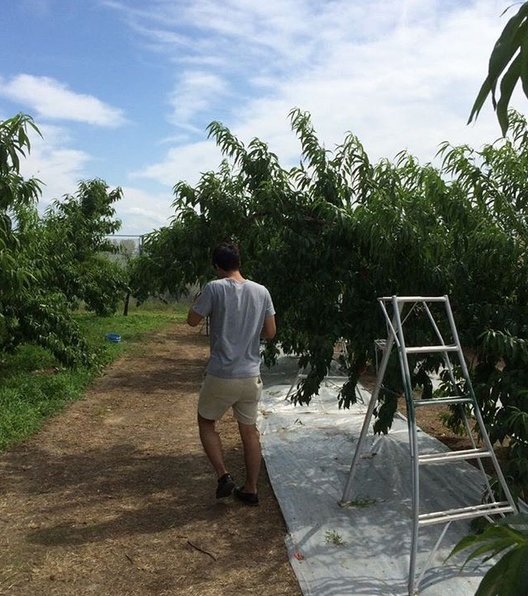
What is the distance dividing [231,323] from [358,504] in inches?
55.9

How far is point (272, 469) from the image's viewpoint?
4992mm

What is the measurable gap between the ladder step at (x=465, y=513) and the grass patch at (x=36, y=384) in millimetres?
3819

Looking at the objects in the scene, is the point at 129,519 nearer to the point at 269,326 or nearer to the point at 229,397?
the point at 229,397

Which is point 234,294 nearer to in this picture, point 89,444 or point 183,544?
point 183,544

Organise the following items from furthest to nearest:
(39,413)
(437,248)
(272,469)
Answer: (39,413), (272,469), (437,248)

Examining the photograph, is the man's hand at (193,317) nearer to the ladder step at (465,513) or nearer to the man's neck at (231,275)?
the man's neck at (231,275)

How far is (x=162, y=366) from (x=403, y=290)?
283 inches

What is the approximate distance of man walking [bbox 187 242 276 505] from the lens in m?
4.20

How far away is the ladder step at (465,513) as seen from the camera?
133 inches

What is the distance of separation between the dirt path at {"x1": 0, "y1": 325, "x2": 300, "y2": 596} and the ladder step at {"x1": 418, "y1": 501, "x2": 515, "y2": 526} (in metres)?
0.75

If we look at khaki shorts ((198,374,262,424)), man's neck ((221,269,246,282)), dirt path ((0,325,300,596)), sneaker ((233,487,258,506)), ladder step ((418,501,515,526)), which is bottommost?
dirt path ((0,325,300,596))

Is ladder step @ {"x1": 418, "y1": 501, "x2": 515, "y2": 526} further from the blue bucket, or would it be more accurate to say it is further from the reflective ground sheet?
the blue bucket

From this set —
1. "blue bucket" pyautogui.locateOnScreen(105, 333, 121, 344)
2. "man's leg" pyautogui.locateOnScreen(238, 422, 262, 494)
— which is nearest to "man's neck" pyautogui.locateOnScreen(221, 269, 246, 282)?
"man's leg" pyautogui.locateOnScreen(238, 422, 262, 494)

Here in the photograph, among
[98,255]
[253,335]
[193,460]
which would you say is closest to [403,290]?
[253,335]
